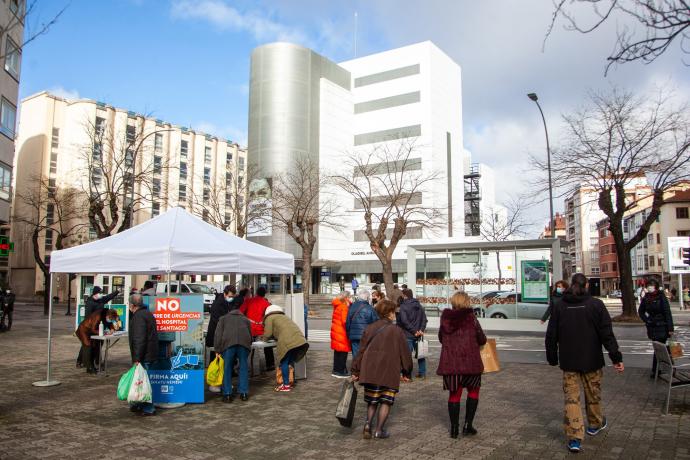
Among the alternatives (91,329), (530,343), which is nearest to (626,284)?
(530,343)

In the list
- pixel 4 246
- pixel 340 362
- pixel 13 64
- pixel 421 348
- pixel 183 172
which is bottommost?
pixel 340 362

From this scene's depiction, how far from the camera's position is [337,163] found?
60.5 m

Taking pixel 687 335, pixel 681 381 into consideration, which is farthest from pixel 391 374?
pixel 687 335

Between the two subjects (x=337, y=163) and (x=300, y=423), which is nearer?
(x=300, y=423)

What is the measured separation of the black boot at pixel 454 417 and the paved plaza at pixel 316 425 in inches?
5.2

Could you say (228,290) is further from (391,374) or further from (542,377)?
(542,377)

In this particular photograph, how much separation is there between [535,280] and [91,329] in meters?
16.7

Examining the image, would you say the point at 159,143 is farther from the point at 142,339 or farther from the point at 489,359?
the point at 489,359

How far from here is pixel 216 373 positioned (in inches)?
344

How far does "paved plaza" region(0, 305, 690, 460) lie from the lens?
596 centimetres

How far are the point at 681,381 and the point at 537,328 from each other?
14.0 metres

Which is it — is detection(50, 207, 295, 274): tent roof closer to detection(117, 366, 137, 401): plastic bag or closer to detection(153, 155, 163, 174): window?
detection(117, 366, 137, 401): plastic bag

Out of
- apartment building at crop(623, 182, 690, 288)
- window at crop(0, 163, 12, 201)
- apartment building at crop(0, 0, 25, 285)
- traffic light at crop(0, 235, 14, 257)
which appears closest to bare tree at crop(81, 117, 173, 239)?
window at crop(0, 163, 12, 201)

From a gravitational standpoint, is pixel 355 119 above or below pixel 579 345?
above
